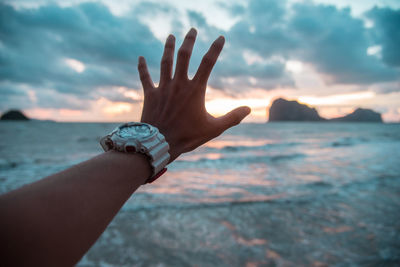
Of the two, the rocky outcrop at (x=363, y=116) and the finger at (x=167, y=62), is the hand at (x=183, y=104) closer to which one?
the finger at (x=167, y=62)

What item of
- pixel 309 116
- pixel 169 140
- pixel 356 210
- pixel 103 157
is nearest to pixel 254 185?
pixel 356 210

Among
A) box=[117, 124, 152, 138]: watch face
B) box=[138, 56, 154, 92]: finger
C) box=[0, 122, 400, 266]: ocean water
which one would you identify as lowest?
box=[0, 122, 400, 266]: ocean water

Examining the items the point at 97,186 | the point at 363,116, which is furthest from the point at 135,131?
the point at 363,116

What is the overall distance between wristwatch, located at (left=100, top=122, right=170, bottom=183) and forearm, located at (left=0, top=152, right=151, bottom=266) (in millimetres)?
150

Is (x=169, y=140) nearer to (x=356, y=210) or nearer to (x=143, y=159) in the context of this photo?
(x=143, y=159)

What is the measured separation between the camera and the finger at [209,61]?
4.51ft

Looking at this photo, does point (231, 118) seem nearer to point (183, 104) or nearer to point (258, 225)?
point (183, 104)

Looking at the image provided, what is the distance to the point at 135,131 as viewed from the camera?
1289 millimetres

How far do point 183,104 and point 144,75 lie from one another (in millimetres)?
489

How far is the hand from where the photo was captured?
4.58 ft

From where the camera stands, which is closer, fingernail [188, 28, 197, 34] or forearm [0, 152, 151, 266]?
forearm [0, 152, 151, 266]

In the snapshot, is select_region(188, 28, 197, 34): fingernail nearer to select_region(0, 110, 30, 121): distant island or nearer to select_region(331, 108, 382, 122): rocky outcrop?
select_region(0, 110, 30, 121): distant island

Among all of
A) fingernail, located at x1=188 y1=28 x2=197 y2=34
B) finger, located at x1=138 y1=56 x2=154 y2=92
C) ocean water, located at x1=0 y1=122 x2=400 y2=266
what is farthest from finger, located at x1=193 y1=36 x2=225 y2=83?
ocean water, located at x1=0 y1=122 x2=400 y2=266

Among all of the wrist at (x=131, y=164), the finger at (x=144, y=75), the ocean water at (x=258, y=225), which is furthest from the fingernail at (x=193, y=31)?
the ocean water at (x=258, y=225)
